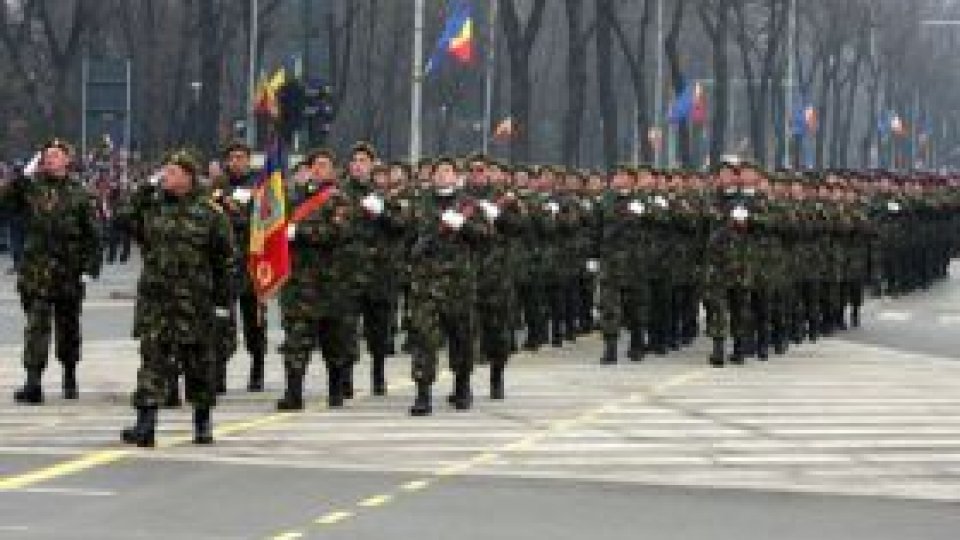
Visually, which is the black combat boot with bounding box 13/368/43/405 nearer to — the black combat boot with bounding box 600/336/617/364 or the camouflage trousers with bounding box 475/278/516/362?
the camouflage trousers with bounding box 475/278/516/362

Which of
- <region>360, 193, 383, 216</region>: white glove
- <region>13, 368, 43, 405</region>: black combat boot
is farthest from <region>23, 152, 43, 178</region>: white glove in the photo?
Answer: <region>360, 193, 383, 216</region>: white glove

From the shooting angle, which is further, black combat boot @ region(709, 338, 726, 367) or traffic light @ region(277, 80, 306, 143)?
traffic light @ region(277, 80, 306, 143)

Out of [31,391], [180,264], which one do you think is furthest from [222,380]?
[180,264]

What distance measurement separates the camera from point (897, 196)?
4238 cm

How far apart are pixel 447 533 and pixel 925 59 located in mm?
119344

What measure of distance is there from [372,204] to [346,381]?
4.70 feet

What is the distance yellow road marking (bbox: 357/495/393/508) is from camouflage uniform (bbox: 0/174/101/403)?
18.0ft

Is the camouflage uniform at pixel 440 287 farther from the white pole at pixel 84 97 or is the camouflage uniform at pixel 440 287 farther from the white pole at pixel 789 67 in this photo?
the white pole at pixel 789 67

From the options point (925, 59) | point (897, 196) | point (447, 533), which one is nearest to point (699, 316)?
point (897, 196)

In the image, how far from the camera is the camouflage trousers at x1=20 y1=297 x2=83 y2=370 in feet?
61.3

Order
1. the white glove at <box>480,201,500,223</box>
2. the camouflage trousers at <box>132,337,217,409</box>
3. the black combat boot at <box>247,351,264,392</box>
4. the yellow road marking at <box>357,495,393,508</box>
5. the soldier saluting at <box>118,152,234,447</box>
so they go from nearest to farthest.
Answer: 1. the yellow road marking at <box>357,495,393,508</box>
2. the camouflage trousers at <box>132,337,217,409</box>
3. the soldier saluting at <box>118,152,234,447</box>
4. the white glove at <box>480,201,500,223</box>
5. the black combat boot at <box>247,351,264,392</box>

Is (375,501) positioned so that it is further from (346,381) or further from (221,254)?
(346,381)

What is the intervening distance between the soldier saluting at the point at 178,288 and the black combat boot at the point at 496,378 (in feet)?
14.5

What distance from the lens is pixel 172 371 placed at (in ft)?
53.1
